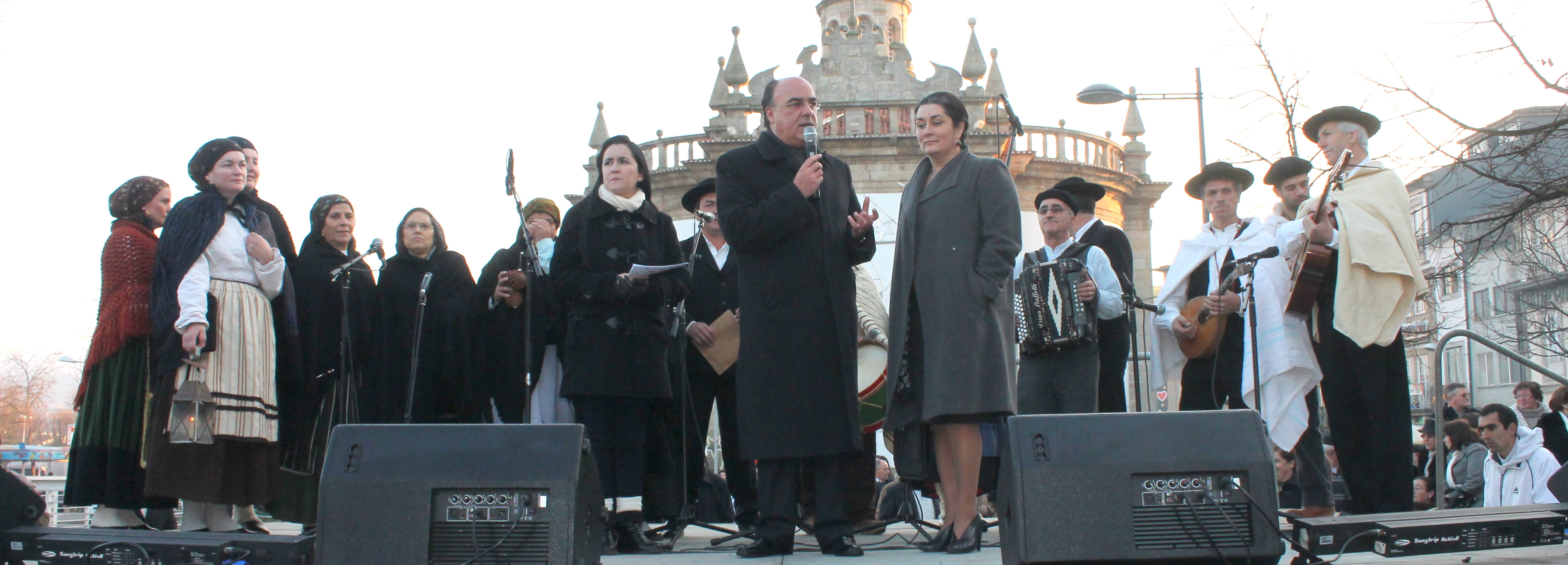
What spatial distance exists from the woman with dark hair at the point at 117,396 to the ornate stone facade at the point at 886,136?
1546 cm

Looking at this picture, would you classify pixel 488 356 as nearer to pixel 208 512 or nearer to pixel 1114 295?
pixel 208 512

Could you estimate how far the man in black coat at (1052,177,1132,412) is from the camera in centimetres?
623

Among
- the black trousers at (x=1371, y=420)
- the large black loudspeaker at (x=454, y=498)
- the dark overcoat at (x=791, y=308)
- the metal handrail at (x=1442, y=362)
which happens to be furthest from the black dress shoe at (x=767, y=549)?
the metal handrail at (x=1442, y=362)

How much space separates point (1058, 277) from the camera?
5.66 metres

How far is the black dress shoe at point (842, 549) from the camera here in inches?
177

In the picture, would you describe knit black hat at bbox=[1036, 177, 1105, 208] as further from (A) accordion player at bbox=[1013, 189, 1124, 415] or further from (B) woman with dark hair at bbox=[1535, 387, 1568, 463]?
(B) woman with dark hair at bbox=[1535, 387, 1568, 463]

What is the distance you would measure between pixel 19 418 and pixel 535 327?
212 ft

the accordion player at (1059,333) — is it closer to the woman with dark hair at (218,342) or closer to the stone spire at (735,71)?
the woman with dark hair at (218,342)

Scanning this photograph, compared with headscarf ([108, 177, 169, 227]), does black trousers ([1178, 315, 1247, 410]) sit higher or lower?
lower

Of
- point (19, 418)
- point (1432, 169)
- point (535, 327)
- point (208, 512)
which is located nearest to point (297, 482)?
point (208, 512)

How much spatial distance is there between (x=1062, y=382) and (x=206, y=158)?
4.07 metres

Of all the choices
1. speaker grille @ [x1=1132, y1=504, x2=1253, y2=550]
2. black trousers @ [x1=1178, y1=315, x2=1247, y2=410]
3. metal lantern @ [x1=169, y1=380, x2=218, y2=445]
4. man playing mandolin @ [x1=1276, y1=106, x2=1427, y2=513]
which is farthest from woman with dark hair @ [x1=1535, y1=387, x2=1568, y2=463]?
metal lantern @ [x1=169, y1=380, x2=218, y2=445]

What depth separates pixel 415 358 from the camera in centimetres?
599

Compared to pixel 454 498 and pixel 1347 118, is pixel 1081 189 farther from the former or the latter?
pixel 454 498
